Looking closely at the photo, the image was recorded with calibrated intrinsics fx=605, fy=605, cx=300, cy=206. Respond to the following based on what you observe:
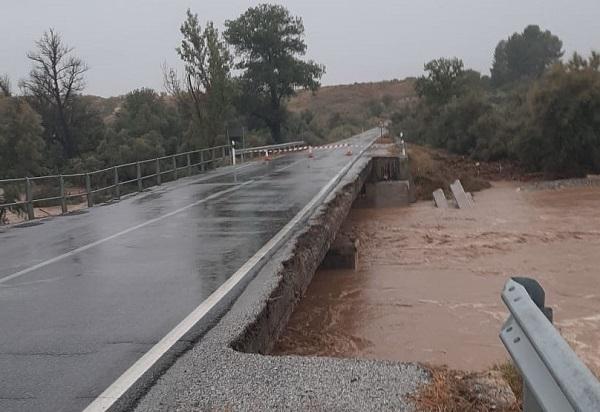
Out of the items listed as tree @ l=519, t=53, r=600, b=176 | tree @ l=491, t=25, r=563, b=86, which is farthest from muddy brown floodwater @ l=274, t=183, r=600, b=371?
tree @ l=491, t=25, r=563, b=86

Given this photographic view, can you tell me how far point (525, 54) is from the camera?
11306cm

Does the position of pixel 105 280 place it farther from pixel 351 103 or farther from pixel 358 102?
pixel 358 102

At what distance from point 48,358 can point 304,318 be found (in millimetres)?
5428

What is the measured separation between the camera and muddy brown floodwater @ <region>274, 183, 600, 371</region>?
28.0ft

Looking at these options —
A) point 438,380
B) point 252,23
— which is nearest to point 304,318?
point 438,380

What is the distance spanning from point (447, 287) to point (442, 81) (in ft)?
145

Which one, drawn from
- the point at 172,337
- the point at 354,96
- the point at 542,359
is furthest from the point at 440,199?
the point at 354,96

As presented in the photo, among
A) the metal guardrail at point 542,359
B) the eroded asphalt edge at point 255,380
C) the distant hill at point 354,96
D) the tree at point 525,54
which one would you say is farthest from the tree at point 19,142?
the tree at point 525,54

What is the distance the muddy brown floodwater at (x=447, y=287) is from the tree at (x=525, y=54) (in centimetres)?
9865

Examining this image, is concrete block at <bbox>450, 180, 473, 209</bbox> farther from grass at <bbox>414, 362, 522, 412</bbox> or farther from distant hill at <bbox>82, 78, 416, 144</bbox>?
distant hill at <bbox>82, 78, 416, 144</bbox>

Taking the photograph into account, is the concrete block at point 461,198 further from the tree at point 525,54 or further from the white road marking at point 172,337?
the tree at point 525,54

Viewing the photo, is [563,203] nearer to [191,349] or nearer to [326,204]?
[326,204]

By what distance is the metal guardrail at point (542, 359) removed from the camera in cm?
211

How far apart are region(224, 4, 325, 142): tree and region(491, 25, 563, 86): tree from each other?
72.1 m
